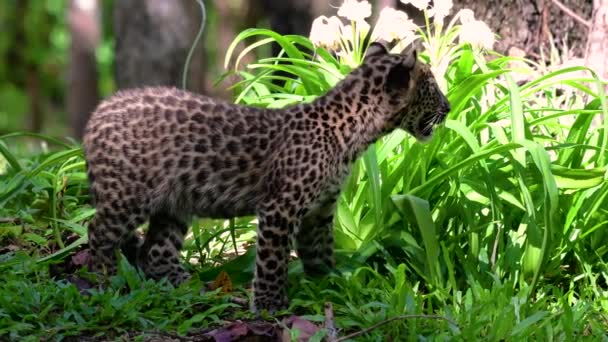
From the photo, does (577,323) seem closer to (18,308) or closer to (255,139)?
(255,139)

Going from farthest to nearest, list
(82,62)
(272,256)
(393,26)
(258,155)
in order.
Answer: (82,62), (393,26), (258,155), (272,256)

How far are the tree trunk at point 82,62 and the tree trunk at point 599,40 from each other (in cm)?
1505

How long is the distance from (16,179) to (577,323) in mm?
3693

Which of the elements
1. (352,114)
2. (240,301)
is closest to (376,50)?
(352,114)

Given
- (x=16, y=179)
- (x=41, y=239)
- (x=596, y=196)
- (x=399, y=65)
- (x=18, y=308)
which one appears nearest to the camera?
(x=18, y=308)

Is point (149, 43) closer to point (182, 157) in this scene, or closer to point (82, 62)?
point (182, 157)

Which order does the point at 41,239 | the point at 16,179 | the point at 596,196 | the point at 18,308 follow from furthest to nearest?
1. the point at 16,179
2. the point at 41,239
3. the point at 596,196
4. the point at 18,308

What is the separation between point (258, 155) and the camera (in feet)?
18.8

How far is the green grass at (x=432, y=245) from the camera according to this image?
5160 mm

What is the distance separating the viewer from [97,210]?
580 cm

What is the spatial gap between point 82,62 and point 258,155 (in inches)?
692

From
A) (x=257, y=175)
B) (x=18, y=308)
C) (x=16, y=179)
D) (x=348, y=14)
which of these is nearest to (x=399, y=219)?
(x=257, y=175)

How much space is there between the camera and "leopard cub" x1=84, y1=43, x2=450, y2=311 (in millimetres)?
5477

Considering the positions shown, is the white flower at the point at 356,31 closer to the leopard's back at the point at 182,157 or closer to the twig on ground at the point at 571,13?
the leopard's back at the point at 182,157
